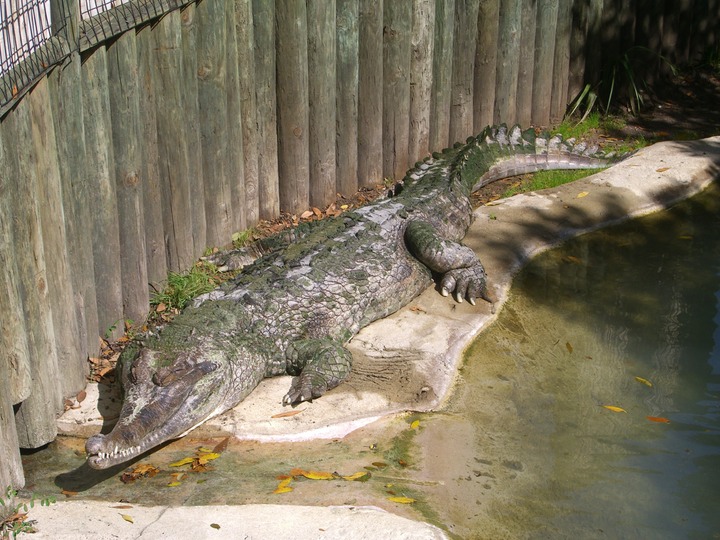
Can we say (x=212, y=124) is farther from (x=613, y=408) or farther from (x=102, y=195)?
(x=613, y=408)

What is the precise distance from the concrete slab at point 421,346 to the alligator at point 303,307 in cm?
12

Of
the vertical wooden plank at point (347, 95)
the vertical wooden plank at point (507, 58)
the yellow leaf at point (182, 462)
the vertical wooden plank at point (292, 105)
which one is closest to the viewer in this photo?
the yellow leaf at point (182, 462)

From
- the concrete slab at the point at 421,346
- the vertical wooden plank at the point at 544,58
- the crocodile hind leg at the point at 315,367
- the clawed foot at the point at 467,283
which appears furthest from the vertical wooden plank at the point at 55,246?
the vertical wooden plank at the point at 544,58

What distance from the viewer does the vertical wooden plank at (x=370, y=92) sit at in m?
6.98

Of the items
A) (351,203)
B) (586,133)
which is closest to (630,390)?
(351,203)

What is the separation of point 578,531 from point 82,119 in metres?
3.28

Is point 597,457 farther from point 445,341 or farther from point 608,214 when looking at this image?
point 608,214

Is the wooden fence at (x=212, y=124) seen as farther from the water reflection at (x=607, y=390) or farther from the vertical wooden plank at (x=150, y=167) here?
the water reflection at (x=607, y=390)

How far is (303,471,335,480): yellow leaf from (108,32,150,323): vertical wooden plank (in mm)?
1913

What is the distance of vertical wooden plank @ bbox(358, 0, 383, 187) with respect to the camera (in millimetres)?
6984

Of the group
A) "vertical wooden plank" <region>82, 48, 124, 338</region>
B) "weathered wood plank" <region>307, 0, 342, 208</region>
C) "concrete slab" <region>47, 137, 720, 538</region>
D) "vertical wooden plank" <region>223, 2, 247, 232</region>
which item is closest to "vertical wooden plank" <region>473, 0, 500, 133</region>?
"concrete slab" <region>47, 137, 720, 538</region>

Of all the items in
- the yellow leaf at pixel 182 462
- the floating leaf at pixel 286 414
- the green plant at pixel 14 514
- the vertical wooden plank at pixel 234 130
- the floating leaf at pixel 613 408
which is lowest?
the yellow leaf at pixel 182 462

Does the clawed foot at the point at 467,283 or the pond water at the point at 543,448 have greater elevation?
the clawed foot at the point at 467,283

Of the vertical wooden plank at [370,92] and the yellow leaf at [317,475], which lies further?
the vertical wooden plank at [370,92]
